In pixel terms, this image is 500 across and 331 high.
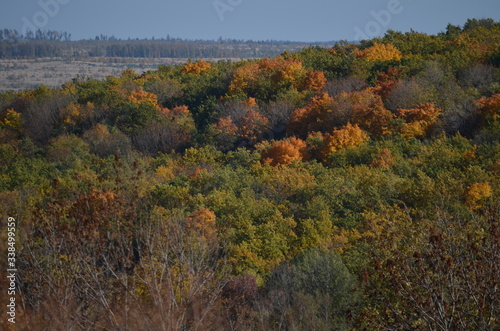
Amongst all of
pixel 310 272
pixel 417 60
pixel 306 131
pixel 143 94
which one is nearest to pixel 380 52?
pixel 417 60

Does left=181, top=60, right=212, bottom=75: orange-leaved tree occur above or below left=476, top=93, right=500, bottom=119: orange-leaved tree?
above

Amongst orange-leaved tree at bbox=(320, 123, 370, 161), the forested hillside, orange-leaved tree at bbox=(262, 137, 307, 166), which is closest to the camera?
the forested hillside

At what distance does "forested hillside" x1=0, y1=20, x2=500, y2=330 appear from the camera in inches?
424

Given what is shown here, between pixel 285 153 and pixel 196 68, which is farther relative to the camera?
pixel 196 68

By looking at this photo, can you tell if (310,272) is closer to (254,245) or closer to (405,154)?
(254,245)

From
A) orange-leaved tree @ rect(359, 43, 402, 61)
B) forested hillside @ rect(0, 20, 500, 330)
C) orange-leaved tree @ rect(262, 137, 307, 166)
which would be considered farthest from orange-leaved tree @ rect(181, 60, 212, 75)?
orange-leaved tree @ rect(262, 137, 307, 166)

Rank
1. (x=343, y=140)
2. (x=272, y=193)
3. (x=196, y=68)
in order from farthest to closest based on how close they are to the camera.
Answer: (x=196, y=68) → (x=343, y=140) → (x=272, y=193)

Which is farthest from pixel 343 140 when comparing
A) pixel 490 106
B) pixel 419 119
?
pixel 490 106

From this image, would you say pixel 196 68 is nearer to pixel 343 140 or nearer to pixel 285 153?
pixel 285 153

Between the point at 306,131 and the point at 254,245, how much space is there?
950 inches

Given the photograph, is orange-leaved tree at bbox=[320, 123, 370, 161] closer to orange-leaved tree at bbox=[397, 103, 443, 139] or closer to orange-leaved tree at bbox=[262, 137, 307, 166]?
orange-leaved tree at bbox=[262, 137, 307, 166]

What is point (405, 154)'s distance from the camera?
36.1 m

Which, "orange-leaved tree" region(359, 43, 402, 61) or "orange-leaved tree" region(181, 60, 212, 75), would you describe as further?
"orange-leaved tree" region(181, 60, 212, 75)

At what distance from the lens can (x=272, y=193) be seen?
103ft
